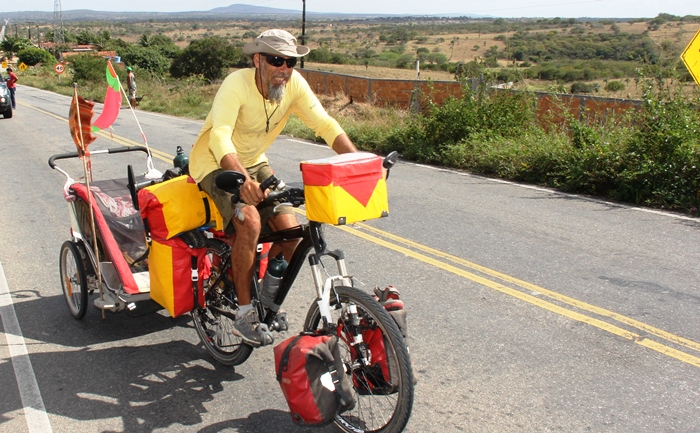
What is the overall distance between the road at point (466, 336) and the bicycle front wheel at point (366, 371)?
0.27 m

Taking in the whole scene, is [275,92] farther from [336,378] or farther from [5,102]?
[5,102]

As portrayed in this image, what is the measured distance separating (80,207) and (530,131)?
9.45m

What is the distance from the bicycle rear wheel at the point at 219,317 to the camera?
4.43 metres

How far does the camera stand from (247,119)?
4.19 m

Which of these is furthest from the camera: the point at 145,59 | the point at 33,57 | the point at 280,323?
the point at 33,57

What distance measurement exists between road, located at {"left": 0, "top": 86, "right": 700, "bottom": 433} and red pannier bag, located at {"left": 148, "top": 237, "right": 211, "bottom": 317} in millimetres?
481

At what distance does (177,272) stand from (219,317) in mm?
445

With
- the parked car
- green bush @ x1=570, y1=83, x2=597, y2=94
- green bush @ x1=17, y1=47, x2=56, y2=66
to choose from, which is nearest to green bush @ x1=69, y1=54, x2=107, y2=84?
the parked car

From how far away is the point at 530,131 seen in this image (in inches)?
506

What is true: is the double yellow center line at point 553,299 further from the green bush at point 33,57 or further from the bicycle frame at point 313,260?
the green bush at point 33,57

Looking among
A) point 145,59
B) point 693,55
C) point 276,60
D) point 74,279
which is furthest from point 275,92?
point 145,59

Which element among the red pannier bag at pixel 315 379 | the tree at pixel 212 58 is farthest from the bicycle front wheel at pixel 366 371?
the tree at pixel 212 58

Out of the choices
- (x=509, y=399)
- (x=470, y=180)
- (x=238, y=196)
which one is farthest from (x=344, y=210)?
(x=470, y=180)

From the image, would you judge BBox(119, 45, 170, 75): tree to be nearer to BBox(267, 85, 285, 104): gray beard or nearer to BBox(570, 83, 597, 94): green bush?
BBox(570, 83, 597, 94): green bush
